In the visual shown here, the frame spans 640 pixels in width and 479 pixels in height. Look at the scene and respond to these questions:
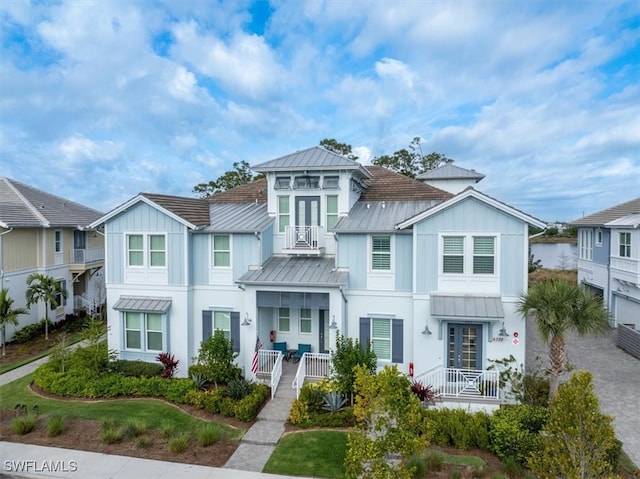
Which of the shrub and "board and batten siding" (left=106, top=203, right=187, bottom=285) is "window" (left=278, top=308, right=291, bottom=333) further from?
the shrub

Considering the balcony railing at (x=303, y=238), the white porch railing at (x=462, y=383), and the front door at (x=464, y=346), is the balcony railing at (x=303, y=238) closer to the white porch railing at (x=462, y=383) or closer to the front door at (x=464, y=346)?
the front door at (x=464, y=346)

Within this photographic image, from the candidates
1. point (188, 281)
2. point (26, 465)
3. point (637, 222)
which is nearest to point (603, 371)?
point (637, 222)

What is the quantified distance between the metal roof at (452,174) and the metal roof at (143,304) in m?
17.6

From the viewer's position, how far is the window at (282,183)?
18.2 metres

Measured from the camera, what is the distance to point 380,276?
15984 millimetres

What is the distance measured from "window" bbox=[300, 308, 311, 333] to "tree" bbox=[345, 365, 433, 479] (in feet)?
30.1

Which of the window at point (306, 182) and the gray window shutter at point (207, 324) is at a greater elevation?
the window at point (306, 182)

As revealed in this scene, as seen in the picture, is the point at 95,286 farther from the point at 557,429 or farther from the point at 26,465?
the point at 557,429

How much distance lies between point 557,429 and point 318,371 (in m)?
9.20

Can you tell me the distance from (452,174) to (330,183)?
11642mm

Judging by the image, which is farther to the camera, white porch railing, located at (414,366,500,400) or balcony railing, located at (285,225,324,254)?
balcony railing, located at (285,225,324,254)

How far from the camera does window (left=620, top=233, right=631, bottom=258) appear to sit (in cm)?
2155

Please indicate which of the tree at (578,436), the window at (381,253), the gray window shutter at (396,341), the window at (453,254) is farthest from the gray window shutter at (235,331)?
the tree at (578,436)

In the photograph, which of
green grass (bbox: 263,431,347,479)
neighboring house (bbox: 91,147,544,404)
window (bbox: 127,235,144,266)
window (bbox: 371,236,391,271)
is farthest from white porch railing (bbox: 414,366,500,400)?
window (bbox: 127,235,144,266)
